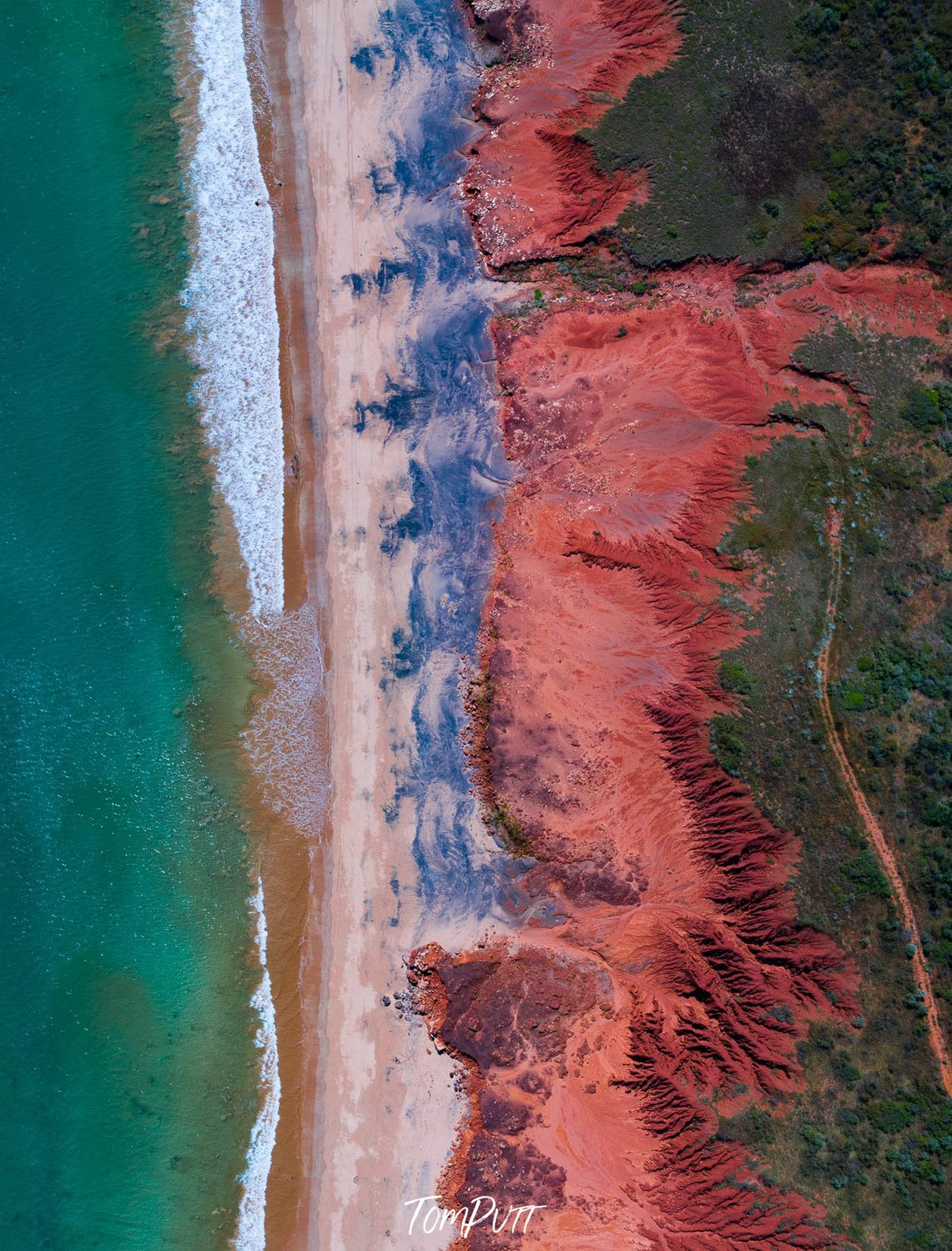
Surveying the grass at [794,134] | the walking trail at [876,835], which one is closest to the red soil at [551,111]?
the grass at [794,134]

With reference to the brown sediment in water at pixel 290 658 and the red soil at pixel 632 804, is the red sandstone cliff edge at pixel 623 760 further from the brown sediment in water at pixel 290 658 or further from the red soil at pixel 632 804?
the brown sediment in water at pixel 290 658

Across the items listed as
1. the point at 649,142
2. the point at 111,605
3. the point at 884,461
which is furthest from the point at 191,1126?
the point at 649,142

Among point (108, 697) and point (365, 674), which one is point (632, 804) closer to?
point (365, 674)

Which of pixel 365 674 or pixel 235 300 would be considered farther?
pixel 235 300

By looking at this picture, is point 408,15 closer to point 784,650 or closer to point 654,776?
point 784,650

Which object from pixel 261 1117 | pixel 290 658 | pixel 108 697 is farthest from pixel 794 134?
pixel 261 1117

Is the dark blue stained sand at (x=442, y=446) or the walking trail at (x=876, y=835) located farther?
the dark blue stained sand at (x=442, y=446)
